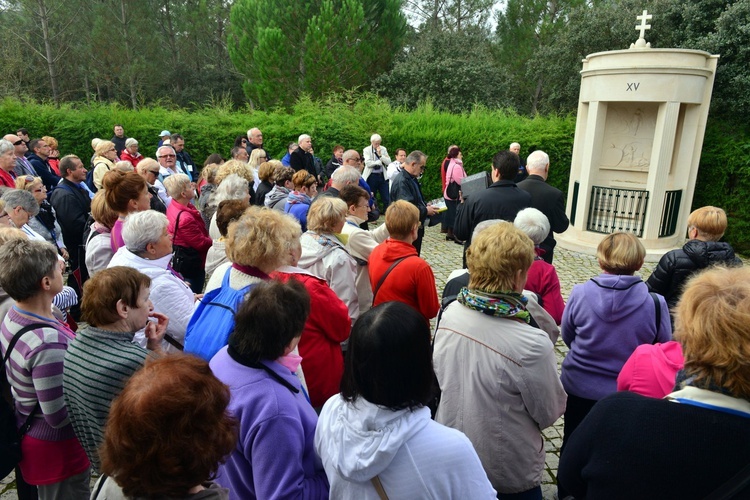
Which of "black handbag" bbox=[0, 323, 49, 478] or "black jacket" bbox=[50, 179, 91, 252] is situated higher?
"black jacket" bbox=[50, 179, 91, 252]

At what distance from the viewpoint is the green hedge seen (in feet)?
43.9

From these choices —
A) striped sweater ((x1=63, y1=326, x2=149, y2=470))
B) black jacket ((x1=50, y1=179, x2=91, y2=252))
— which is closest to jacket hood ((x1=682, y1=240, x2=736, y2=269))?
striped sweater ((x1=63, y1=326, x2=149, y2=470))

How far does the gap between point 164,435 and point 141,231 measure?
218 cm

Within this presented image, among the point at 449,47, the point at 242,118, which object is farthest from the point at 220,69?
the point at 242,118

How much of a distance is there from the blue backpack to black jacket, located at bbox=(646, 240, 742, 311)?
3.14 m

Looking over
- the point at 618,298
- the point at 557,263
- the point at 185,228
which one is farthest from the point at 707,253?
the point at 557,263

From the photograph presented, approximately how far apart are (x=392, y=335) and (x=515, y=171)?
3.93 meters

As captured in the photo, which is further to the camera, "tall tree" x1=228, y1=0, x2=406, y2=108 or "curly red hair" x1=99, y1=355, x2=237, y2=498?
"tall tree" x1=228, y1=0, x2=406, y2=108

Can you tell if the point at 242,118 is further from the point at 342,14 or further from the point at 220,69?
the point at 220,69

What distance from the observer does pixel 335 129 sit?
46.9 ft

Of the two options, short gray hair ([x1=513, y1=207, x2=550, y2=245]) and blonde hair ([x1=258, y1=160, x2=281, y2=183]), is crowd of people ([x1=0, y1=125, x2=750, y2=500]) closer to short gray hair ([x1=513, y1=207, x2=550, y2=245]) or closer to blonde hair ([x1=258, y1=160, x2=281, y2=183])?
short gray hair ([x1=513, y1=207, x2=550, y2=245])

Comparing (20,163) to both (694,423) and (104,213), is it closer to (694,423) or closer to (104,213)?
(104,213)

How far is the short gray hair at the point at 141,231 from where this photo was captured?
10.4 ft

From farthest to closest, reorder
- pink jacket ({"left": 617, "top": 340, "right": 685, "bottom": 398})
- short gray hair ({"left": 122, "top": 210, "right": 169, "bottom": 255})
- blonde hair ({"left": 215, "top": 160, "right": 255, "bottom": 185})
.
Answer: blonde hair ({"left": 215, "top": 160, "right": 255, "bottom": 185}), short gray hair ({"left": 122, "top": 210, "right": 169, "bottom": 255}), pink jacket ({"left": 617, "top": 340, "right": 685, "bottom": 398})
